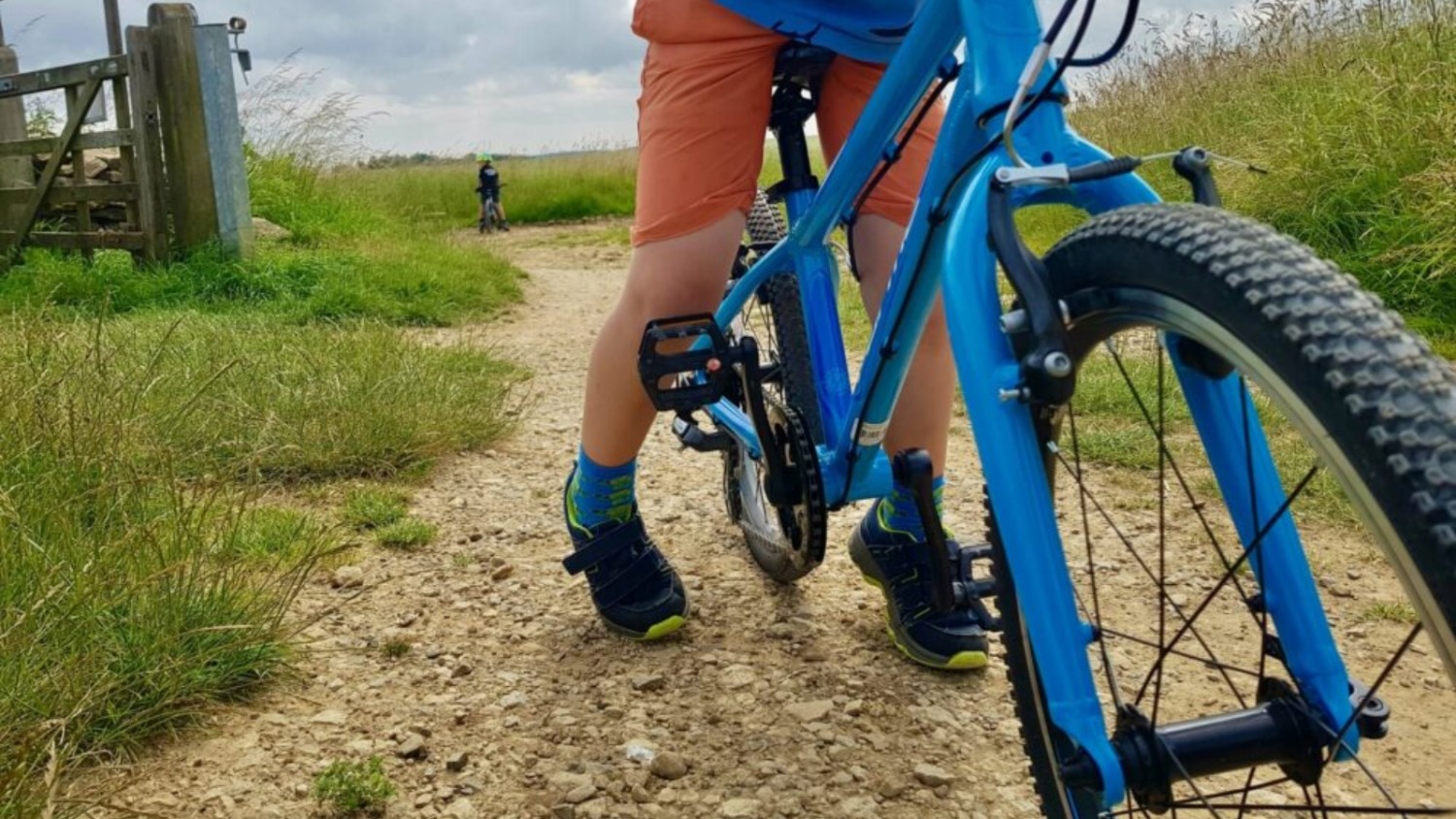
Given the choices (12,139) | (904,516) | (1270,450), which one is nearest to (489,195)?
(12,139)

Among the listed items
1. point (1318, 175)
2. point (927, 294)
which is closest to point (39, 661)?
point (927, 294)

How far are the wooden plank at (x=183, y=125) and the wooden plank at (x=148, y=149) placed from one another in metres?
0.04

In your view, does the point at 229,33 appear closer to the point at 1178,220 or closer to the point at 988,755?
the point at 988,755

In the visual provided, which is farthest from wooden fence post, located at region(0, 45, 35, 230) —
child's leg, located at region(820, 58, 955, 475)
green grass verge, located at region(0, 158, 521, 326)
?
child's leg, located at region(820, 58, 955, 475)

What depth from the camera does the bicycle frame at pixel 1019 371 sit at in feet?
3.26

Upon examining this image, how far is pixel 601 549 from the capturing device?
7.10ft

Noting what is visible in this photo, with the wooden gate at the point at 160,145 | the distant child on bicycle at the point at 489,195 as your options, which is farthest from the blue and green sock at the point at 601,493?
the distant child on bicycle at the point at 489,195

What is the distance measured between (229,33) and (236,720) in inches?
231

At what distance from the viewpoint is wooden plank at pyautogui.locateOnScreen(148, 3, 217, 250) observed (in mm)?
6508

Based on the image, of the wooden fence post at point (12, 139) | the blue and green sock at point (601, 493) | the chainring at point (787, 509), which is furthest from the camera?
the wooden fence post at point (12, 139)

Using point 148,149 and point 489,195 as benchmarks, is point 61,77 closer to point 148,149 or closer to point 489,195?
point 148,149

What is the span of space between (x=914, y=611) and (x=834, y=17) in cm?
100

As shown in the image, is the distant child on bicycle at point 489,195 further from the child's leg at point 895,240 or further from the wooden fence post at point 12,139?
the child's leg at point 895,240

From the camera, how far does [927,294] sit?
4.98 ft
